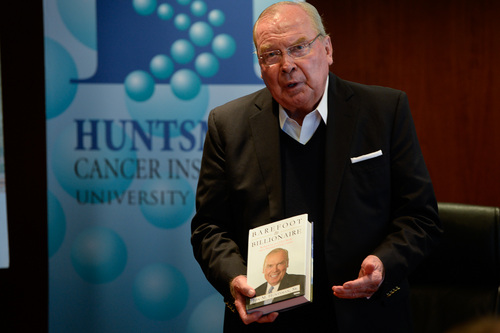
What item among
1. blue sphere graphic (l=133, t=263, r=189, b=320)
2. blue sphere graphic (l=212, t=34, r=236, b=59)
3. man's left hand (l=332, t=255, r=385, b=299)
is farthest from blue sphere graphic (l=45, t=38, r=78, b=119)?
man's left hand (l=332, t=255, r=385, b=299)

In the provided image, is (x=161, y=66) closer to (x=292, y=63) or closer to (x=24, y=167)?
(x=24, y=167)

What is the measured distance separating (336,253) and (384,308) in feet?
0.75

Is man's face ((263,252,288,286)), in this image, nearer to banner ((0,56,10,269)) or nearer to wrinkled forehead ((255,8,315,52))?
wrinkled forehead ((255,8,315,52))

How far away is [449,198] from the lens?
10.3 feet

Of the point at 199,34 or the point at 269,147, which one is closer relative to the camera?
the point at 269,147

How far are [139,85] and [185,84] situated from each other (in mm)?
238

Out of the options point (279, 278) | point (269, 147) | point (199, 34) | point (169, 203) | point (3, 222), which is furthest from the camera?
point (3, 222)

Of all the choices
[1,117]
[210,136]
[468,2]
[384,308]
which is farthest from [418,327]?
[1,117]

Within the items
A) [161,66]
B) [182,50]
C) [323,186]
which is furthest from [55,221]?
[323,186]

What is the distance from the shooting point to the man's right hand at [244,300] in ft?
4.98

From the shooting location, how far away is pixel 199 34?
2.86 m

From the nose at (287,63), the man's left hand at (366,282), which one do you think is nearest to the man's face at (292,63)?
the nose at (287,63)

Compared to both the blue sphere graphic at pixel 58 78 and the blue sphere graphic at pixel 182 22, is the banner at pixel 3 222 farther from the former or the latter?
the blue sphere graphic at pixel 182 22

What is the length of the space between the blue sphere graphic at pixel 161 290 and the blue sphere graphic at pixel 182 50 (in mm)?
1080
